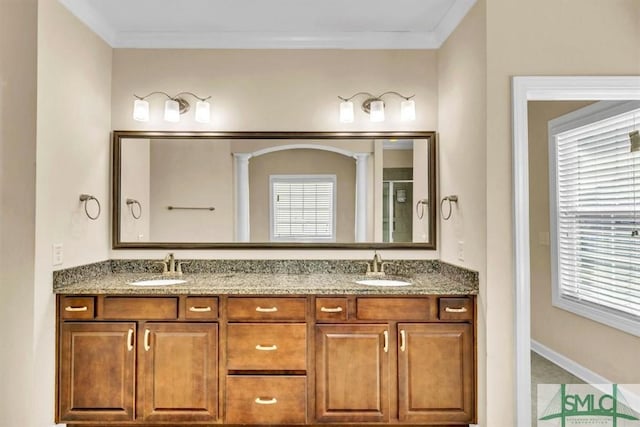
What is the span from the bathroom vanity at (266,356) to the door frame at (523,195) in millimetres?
249

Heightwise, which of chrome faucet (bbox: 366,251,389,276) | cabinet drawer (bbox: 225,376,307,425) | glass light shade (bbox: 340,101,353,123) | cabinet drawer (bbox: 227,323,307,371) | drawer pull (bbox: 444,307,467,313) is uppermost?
glass light shade (bbox: 340,101,353,123)

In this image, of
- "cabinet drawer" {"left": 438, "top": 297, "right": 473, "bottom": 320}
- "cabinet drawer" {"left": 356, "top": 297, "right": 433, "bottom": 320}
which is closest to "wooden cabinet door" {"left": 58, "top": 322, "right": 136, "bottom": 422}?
"cabinet drawer" {"left": 356, "top": 297, "right": 433, "bottom": 320}

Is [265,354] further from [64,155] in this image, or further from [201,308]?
[64,155]

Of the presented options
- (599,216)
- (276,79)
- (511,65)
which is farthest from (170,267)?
(599,216)

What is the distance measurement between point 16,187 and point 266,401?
1815 millimetres

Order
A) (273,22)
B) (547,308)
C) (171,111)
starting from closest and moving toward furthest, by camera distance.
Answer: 1. (273,22)
2. (171,111)
3. (547,308)

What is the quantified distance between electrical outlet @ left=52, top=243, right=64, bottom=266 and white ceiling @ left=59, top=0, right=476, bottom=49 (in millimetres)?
1432

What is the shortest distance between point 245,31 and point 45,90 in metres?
1.33

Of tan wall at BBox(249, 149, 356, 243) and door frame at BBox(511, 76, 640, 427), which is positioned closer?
door frame at BBox(511, 76, 640, 427)

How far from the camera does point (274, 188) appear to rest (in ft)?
9.75

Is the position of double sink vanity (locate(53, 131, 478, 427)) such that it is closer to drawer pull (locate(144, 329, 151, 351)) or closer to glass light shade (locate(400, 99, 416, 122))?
drawer pull (locate(144, 329, 151, 351))

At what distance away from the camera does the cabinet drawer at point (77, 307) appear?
232cm

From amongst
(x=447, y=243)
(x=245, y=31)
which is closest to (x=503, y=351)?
(x=447, y=243)

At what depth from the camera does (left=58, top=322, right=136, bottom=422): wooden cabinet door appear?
2307 mm
